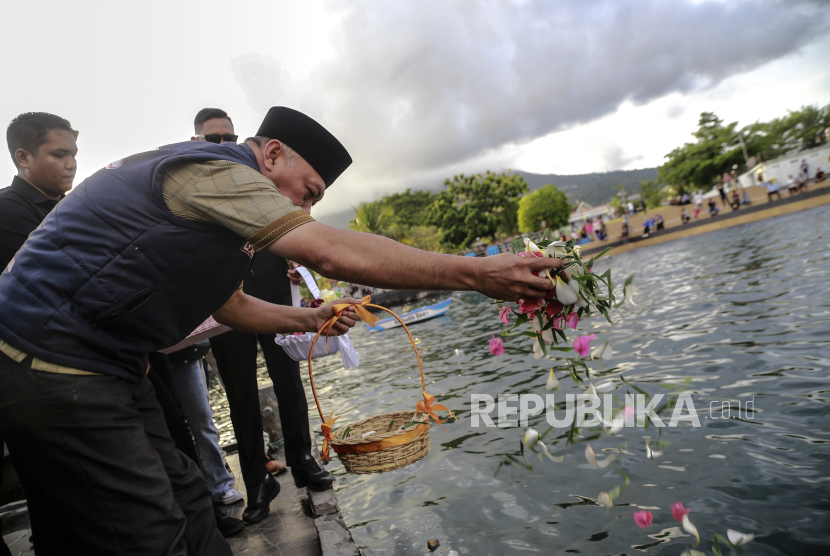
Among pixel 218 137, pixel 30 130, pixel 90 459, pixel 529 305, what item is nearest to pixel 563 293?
pixel 529 305

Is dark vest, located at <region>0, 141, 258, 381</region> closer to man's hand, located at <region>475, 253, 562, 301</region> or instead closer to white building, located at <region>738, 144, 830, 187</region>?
man's hand, located at <region>475, 253, 562, 301</region>

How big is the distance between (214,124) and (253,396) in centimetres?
220

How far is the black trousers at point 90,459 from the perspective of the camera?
147cm

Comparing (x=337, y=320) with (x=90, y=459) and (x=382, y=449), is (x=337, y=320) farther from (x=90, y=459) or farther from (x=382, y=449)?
(x=90, y=459)

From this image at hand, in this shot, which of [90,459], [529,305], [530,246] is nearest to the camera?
[90,459]

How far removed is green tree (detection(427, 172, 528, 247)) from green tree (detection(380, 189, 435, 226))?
985 inches

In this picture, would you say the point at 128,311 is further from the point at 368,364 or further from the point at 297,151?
the point at 368,364

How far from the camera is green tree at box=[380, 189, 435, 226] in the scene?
8425 cm

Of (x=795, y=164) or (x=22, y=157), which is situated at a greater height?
(x=795, y=164)

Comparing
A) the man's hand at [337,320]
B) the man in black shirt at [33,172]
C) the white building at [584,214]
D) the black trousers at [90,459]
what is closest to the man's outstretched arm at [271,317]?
the man's hand at [337,320]

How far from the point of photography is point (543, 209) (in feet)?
196

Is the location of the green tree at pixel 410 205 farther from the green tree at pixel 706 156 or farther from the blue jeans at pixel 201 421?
the blue jeans at pixel 201 421

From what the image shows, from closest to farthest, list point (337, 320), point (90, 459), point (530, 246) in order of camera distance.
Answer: point (90, 459) < point (530, 246) < point (337, 320)

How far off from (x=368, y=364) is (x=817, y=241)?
500 inches
